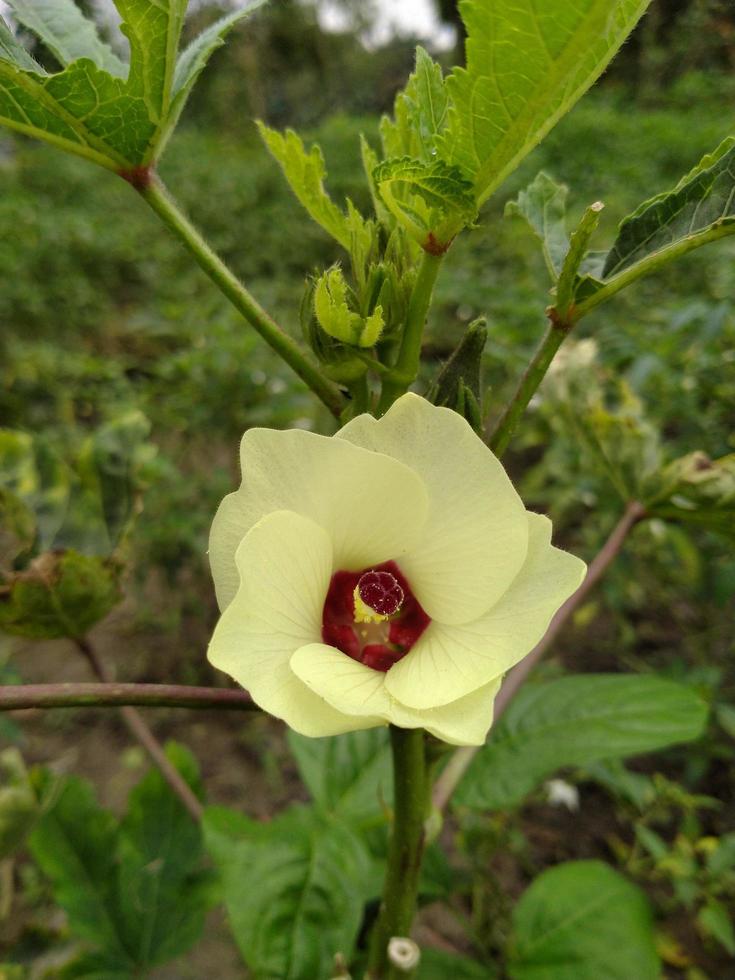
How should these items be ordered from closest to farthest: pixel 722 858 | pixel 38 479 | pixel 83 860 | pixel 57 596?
1. pixel 57 596
2. pixel 38 479
3. pixel 83 860
4. pixel 722 858

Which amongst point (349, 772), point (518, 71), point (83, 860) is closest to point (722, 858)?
point (349, 772)

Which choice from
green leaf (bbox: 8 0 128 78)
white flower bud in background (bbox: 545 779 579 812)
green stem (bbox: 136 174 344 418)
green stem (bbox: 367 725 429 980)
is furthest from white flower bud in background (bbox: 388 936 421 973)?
white flower bud in background (bbox: 545 779 579 812)

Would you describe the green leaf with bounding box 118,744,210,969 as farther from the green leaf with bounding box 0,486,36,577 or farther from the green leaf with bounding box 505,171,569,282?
the green leaf with bounding box 505,171,569,282

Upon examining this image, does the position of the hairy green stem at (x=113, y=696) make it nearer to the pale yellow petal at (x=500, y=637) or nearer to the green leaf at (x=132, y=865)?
the pale yellow petal at (x=500, y=637)

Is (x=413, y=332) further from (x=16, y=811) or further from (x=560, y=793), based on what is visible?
(x=560, y=793)

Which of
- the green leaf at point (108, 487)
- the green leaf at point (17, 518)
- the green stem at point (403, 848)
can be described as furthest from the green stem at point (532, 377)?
the green leaf at point (17, 518)
